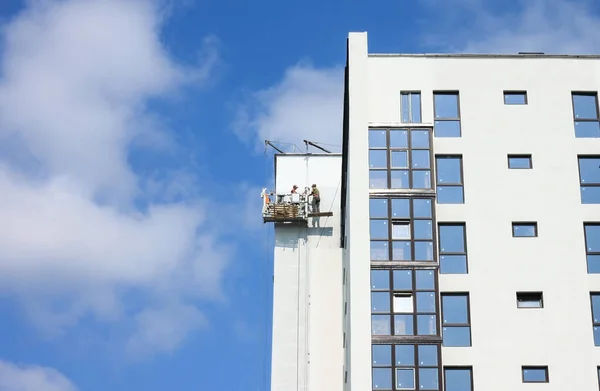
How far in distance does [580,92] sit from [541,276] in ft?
24.6

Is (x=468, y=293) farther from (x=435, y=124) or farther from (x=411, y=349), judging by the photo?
(x=435, y=124)

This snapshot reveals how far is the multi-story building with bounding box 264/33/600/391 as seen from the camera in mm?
35750

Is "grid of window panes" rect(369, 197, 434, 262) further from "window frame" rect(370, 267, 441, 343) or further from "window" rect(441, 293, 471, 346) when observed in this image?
"window" rect(441, 293, 471, 346)

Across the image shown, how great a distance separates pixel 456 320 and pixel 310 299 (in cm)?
1415

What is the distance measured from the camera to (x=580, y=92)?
39688 mm

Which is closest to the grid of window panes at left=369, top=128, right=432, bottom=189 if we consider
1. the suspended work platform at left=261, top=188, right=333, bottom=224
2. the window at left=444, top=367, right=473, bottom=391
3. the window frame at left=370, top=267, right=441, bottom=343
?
the window frame at left=370, top=267, right=441, bottom=343

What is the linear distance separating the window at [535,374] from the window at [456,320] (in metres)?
2.08

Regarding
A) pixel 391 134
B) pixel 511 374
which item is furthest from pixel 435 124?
pixel 511 374

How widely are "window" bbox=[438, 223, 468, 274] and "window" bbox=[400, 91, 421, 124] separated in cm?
419

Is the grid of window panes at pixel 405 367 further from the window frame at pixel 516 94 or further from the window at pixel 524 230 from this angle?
the window frame at pixel 516 94

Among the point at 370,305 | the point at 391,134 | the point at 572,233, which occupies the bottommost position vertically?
the point at 370,305

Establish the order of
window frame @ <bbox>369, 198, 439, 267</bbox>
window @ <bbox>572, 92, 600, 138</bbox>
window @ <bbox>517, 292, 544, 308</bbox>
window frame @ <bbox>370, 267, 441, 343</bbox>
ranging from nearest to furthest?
1. window frame @ <bbox>370, 267, 441, 343</bbox>
2. window @ <bbox>517, 292, 544, 308</bbox>
3. window frame @ <bbox>369, 198, 439, 267</bbox>
4. window @ <bbox>572, 92, 600, 138</bbox>

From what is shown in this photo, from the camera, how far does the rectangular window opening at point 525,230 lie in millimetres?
37531

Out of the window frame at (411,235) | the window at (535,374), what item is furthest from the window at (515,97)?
the window at (535,374)
